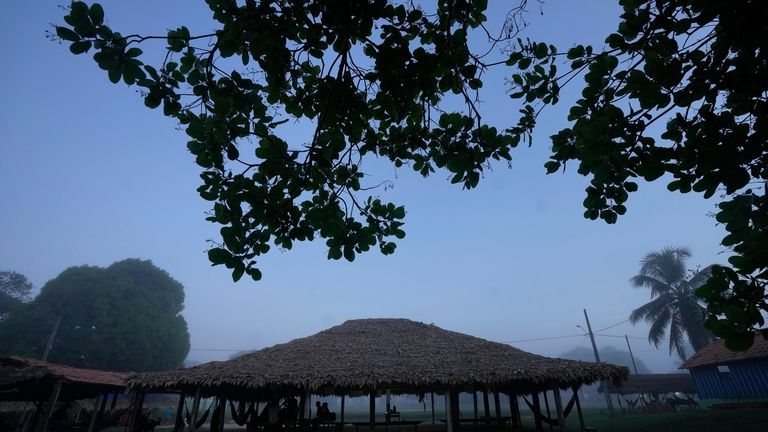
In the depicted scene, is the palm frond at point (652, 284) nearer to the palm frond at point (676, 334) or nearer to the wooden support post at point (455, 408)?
the palm frond at point (676, 334)

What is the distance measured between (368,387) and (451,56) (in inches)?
478

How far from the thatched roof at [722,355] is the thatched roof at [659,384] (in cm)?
548

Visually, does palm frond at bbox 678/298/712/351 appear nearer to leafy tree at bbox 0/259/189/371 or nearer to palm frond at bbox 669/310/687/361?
palm frond at bbox 669/310/687/361

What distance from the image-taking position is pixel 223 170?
2.82 metres

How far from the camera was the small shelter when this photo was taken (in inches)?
476

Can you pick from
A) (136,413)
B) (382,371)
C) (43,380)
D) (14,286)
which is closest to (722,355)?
(382,371)

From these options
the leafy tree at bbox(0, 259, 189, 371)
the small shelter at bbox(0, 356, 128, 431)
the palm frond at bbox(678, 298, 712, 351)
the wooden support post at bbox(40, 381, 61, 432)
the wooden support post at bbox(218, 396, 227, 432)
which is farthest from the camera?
the leafy tree at bbox(0, 259, 189, 371)

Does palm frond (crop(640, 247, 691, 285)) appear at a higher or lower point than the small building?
higher

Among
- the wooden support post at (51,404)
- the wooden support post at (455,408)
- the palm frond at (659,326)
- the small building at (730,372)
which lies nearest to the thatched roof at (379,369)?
the wooden support post at (455,408)

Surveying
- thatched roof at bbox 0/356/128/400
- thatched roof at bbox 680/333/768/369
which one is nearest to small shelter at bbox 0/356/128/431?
thatched roof at bbox 0/356/128/400

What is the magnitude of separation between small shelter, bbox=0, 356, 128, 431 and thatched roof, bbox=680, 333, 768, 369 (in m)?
28.1

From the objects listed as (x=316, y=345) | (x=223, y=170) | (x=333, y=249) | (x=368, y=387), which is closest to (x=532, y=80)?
(x=333, y=249)

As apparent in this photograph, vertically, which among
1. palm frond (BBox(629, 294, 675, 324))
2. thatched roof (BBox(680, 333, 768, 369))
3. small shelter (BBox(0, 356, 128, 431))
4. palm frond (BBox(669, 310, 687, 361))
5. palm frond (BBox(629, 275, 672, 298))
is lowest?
small shelter (BBox(0, 356, 128, 431))

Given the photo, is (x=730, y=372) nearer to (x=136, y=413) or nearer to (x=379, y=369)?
(x=379, y=369)
